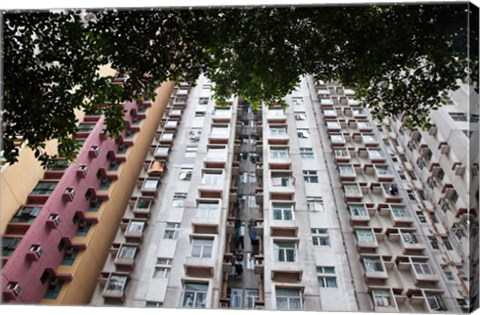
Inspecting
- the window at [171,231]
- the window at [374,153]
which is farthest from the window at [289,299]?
the window at [374,153]

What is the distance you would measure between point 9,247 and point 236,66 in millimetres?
4188

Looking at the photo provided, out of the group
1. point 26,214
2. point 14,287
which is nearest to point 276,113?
point 26,214

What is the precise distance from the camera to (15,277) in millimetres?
4930

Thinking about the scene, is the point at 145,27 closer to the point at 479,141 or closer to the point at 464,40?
the point at 464,40

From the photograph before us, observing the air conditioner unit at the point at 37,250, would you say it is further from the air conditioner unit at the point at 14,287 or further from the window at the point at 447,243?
the window at the point at 447,243

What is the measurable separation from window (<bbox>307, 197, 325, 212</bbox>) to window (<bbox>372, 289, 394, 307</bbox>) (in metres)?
1.79

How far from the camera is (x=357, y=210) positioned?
7594 mm

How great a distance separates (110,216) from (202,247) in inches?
110

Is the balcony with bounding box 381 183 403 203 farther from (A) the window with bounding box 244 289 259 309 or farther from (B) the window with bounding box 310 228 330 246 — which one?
(A) the window with bounding box 244 289 259 309

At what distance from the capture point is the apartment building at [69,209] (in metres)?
5.03

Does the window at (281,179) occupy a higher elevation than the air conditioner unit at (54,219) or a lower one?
higher

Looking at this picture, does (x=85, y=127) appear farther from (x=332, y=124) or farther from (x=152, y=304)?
(x=332, y=124)

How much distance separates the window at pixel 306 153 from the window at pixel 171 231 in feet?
10.7

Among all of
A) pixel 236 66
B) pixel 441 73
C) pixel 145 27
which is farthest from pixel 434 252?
pixel 145 27
